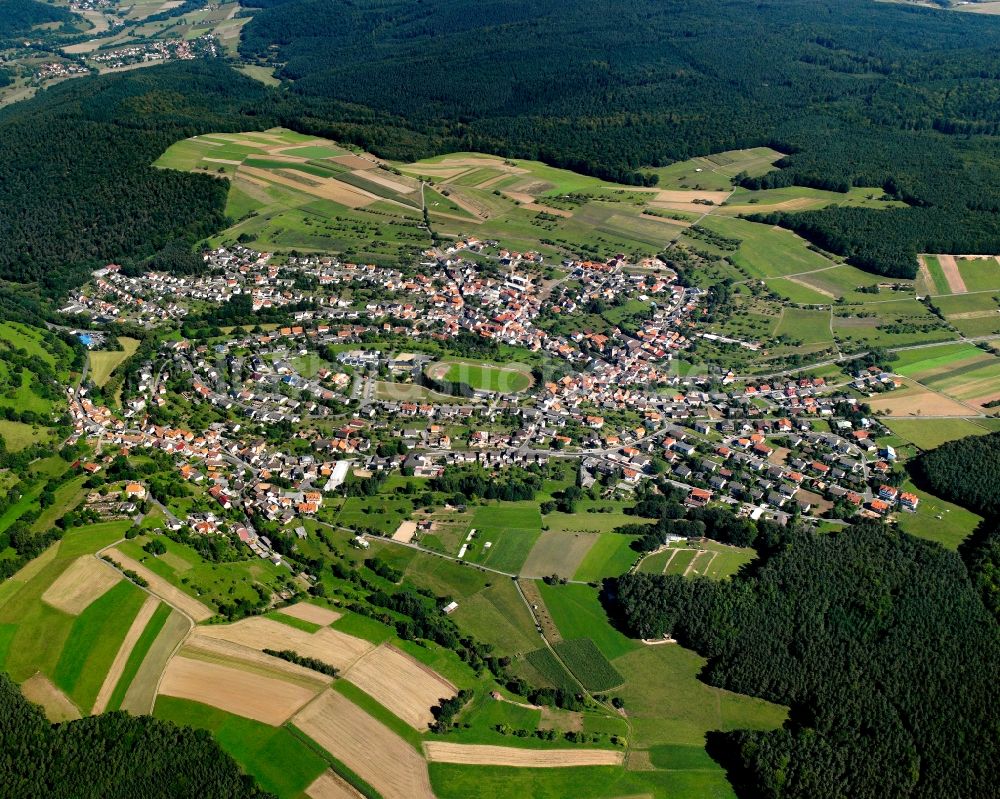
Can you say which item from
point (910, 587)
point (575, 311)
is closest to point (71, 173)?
point (575, 311)

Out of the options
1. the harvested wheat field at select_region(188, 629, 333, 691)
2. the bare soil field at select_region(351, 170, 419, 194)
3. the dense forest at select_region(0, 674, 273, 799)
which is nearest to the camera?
the dense forest at select_region(0, 674, 273, 799)

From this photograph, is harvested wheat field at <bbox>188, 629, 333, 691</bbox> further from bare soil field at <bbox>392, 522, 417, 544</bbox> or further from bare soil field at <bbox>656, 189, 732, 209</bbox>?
bare soil field at <bbox>656, 189, 732, 209</bbox>

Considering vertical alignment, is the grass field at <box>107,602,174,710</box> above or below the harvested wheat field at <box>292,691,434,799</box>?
above

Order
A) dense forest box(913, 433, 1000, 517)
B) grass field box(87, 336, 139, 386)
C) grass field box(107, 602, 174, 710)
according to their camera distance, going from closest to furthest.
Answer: grass field box(107, 602, 174, 710) < dense forest box(913, 433, 1000, 517) < grass field box(87, 336, 139, 386)

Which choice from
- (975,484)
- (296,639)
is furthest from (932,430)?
(296,639)

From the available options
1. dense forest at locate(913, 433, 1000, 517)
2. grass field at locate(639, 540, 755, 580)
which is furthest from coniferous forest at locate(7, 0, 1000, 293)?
grass field at locate(639, 540, 755, 580)

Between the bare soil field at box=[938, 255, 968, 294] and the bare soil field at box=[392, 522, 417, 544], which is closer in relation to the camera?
the bare soil field at box=[392, 522, 417, 544]

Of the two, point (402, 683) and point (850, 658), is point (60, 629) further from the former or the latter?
point (850, 658)
